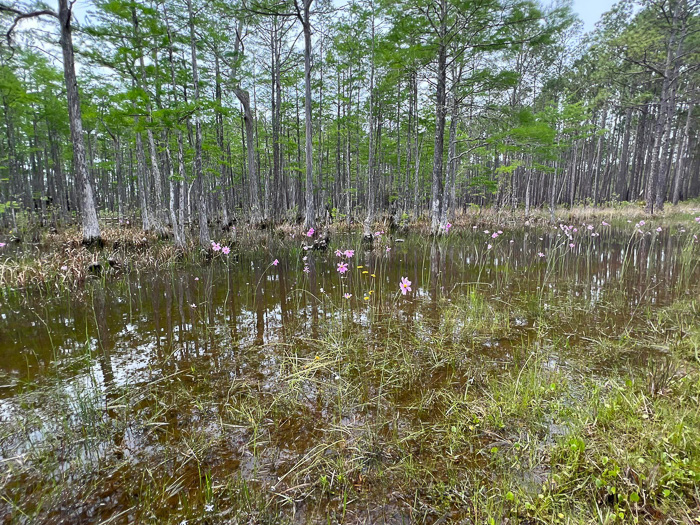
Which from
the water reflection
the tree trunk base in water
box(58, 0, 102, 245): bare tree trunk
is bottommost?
the water reflection

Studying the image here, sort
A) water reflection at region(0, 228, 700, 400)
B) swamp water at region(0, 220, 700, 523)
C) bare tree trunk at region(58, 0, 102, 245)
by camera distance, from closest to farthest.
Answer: swamp water at region(0, 220, 700, 523), water reflection at region(0, 228, 700, 400), bare tree trunk at region(58, 0, 102, 245)

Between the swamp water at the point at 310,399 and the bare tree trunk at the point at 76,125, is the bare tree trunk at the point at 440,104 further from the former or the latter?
the bare tree trunk at the point at 76,125

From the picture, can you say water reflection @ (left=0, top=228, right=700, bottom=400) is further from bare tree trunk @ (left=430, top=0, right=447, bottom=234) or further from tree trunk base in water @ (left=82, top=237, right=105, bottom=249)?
bare tree trunk @ (left=430, top=0, right=447, bottom=234)

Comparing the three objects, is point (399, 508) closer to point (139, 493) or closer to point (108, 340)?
point (139, 493)

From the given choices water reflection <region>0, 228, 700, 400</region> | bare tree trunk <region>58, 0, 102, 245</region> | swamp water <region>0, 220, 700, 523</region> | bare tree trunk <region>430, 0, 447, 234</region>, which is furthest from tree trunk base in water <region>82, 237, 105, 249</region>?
bare tree trunk <region>430, 0, 447, 234</region>

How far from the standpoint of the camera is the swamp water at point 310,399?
139 centimetres

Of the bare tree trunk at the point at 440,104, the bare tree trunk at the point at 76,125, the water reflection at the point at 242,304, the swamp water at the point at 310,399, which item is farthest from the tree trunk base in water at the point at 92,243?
the bare tree trunk at the point at 440,104

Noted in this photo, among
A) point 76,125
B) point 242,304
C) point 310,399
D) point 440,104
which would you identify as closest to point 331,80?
point 440,104

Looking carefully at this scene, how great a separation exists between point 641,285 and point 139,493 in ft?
20.3

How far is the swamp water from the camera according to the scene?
139 centimetres

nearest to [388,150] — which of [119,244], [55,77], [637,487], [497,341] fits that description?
[119,244]

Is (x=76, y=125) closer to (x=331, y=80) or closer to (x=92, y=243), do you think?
(x=92, y=243)

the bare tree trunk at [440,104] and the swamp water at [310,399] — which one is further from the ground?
the bare tree trunk at [440,104]

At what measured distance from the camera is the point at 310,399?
2143 millimetres
